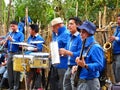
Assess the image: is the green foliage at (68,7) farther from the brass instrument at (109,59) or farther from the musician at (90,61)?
Result: the musician at (90,61)

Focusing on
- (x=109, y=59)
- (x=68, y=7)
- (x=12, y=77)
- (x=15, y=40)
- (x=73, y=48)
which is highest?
(x=68, y=7)

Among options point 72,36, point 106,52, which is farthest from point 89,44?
point 106,52

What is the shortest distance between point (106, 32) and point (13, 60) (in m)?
2.33

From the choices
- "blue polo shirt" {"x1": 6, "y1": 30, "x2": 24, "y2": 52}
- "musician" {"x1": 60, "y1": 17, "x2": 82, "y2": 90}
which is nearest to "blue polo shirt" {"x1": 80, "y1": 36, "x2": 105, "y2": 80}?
"musician" {"x1": 60, "y1": 17, "x2": 82, "y2": 90}

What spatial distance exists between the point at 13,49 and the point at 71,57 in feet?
11.4

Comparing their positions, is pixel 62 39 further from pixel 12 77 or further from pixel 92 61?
pixel 12 77

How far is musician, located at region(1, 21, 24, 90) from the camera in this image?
9.98 metres

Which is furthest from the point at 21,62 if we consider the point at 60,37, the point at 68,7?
the point at 68,7

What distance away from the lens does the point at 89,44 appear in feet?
18.7

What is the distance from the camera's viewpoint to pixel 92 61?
18.6 ft

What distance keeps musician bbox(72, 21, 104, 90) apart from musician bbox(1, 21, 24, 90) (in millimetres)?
4238

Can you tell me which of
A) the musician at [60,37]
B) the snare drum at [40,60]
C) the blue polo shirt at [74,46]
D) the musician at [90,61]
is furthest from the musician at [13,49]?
the musician at [90,61]

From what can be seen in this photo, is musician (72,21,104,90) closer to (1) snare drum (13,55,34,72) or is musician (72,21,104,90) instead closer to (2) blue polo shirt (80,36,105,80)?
(2) blue polo shirt (80,36,105,80)

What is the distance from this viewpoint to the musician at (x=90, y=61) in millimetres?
5586
